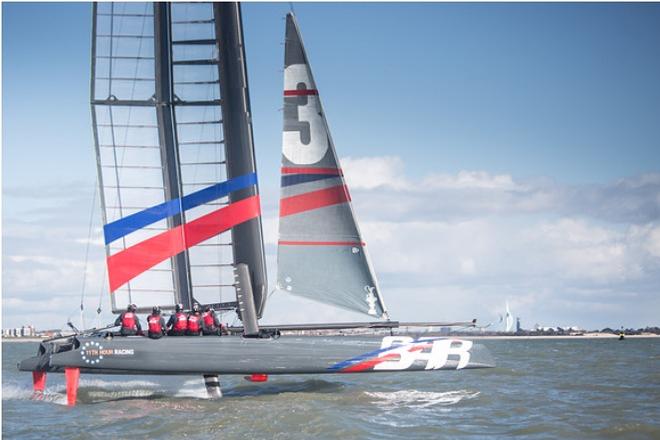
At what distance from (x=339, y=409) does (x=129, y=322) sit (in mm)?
4084

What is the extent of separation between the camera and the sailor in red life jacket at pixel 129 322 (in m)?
14.6

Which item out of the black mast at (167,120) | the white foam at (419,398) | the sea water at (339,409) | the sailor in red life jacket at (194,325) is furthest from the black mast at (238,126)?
the white foam at (419,398)

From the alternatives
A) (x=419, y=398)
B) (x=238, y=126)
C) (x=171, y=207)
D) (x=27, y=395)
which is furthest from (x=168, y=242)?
(x=419, y=398)

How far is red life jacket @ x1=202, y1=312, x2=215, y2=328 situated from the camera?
14797mm

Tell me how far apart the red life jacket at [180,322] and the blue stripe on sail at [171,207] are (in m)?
1.87

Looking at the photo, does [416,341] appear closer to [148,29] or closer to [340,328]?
[340,328]

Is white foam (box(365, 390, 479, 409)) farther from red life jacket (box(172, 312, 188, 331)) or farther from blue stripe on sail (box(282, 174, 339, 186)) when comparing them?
blue stripe on sail (box(282, 174, 339, 186))

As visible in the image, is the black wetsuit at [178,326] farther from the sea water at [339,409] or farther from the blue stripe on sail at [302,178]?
the blue stripe on sail at [302,178]

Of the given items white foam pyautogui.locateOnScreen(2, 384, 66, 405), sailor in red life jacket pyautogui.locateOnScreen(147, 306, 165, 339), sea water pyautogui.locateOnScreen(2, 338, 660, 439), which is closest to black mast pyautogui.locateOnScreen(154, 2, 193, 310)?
sailor in red life jacket pyautogui.locateOnScreen(147, 306, 165, 339)

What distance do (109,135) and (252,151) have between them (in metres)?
2.54

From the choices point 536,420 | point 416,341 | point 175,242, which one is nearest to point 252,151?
point 175,242

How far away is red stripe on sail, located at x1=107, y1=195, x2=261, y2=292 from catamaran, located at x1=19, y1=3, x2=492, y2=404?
18 mm

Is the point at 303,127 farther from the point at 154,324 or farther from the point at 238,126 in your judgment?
the point at 154,324

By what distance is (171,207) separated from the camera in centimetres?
1540
